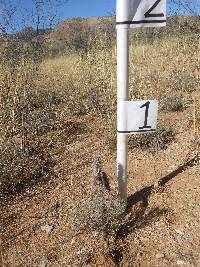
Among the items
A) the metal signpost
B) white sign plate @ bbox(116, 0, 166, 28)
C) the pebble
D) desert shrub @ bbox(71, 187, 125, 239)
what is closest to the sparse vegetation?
desert shrub @ bbox(71, 187, 125, 239)

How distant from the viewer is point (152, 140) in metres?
4.38

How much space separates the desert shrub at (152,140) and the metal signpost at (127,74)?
1246 millimetres

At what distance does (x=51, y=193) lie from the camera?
376 centimetres

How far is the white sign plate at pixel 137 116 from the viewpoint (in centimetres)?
289

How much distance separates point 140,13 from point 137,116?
2.26 feet

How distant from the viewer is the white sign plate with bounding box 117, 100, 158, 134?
289cm

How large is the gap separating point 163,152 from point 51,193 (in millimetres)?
1247

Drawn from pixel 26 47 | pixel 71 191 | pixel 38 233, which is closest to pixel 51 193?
pixel 71 191

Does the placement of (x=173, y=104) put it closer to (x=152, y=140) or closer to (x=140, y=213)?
(x=152, y=140)

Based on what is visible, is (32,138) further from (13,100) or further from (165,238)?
(165,238)

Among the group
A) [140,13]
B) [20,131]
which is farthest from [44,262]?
[20,131]

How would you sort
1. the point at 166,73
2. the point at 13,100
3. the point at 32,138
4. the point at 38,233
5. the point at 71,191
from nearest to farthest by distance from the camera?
the point at 38,233
the point at 71,191
the point at 13,100
the point at 32,138
the point at 166,73

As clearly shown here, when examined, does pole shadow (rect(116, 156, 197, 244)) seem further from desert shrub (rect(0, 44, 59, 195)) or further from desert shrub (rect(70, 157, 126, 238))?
desert shrub (rect(0, 44, 59, 195))

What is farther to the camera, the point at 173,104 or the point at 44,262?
the point at 173,104
